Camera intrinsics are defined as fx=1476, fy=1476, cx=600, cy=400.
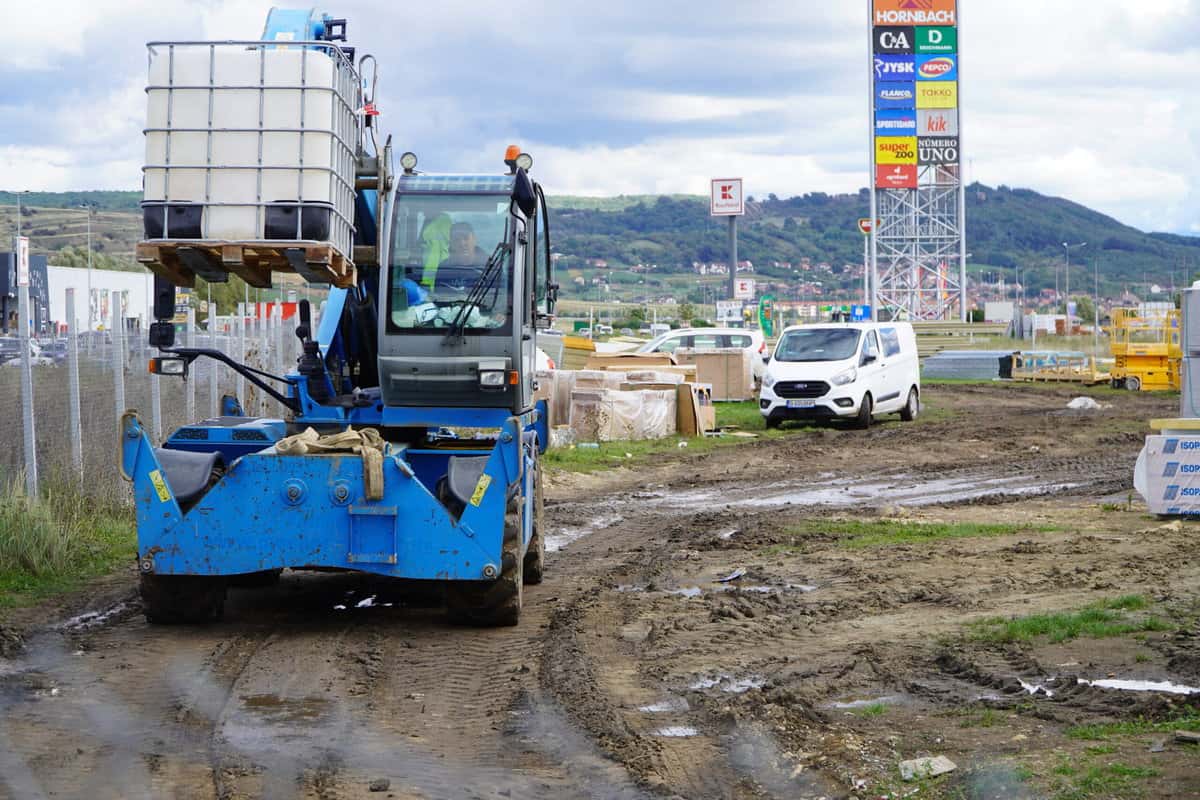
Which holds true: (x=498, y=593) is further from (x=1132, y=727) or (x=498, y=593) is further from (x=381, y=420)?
(x=1132, y=727)

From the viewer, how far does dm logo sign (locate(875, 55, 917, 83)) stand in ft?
253

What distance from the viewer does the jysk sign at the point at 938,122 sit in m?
77.8

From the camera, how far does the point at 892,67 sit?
77.2m

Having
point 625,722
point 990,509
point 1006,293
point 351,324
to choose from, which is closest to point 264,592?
point 351,324

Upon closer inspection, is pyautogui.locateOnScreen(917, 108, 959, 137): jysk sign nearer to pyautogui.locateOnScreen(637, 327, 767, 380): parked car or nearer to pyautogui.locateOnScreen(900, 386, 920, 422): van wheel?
pyautogui.locateOnScreen(637, 327, 767, 380): parked car

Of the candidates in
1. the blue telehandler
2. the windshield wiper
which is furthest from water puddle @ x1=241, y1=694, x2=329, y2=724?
the windshield wiper

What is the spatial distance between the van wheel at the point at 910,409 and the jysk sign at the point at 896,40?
50.0m

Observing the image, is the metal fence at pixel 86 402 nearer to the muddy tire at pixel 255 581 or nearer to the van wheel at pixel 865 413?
the muddy tire at pixel 255 581

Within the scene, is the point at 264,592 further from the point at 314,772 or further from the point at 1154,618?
the point at 1154,618

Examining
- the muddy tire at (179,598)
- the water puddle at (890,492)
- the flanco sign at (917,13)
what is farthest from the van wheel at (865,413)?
the flanco sign at (917,13)

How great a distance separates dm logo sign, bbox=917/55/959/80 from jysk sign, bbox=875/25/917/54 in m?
0.81

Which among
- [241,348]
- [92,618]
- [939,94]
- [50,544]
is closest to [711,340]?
[241,348]

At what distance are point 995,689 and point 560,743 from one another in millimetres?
2369

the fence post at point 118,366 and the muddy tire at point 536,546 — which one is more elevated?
the fence post at point 118,366
